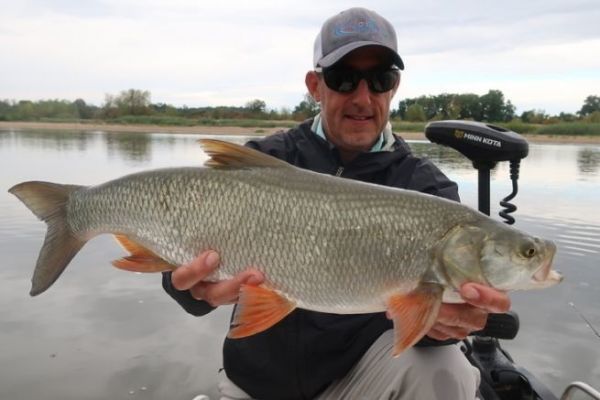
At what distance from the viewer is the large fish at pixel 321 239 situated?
2.35 m

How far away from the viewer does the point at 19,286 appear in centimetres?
649

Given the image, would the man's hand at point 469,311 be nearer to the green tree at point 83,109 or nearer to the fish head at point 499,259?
the fish head at point 499,259

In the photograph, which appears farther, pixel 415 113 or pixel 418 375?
pixel 415 113

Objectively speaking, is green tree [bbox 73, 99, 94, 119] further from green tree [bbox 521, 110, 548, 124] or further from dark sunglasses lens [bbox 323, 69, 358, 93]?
dark sunglasses lens [bbox 323, 69, 358, 93]

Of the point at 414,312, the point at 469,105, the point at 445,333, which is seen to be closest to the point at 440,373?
the point at 445,333

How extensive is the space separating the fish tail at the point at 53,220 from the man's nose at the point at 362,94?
155 cm

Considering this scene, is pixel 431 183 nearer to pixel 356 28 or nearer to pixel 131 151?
pixel 356 28

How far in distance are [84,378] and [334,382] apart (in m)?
2.45

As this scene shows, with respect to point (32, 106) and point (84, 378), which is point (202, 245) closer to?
point (84, 378)

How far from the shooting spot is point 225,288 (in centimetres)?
254

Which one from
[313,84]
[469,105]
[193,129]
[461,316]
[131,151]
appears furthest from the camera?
[469,105]

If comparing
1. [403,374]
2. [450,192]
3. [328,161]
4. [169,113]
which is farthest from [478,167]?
[169,113]

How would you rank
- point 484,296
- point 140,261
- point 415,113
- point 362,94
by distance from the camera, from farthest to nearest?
point 415,113, point 362,94, point 140,261, point 484,296

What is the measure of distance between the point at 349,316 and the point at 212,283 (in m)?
0.79
